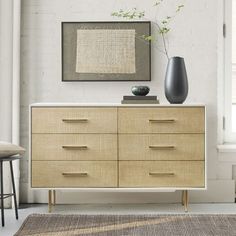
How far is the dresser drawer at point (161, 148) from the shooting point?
3904 millimetres

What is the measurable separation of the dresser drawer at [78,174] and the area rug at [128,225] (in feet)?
0.79

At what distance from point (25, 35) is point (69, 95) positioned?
0.59 m

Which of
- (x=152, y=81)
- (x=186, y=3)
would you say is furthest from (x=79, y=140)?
(x=186, y=3)

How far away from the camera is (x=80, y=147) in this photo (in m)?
3.90

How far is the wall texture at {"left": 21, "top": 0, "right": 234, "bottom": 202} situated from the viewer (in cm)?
432

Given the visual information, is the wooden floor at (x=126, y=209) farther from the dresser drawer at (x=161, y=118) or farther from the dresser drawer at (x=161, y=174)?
the dresser drawer at (x=161, y=118)

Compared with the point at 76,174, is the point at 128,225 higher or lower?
lower

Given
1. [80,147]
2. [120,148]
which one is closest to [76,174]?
[80,147]

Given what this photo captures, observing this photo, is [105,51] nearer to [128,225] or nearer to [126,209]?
[126,209]

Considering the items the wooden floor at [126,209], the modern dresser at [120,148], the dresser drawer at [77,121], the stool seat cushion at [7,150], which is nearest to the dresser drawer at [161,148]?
the modern dresser at [120,148]

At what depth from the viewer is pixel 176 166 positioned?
3.91 metres

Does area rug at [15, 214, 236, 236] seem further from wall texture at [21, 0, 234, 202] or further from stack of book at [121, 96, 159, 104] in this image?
stack of book at [121, 96, 159, 104]

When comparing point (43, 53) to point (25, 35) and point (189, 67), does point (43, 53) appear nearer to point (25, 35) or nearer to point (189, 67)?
point (25, 35)

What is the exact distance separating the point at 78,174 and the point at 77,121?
1.24 ft
